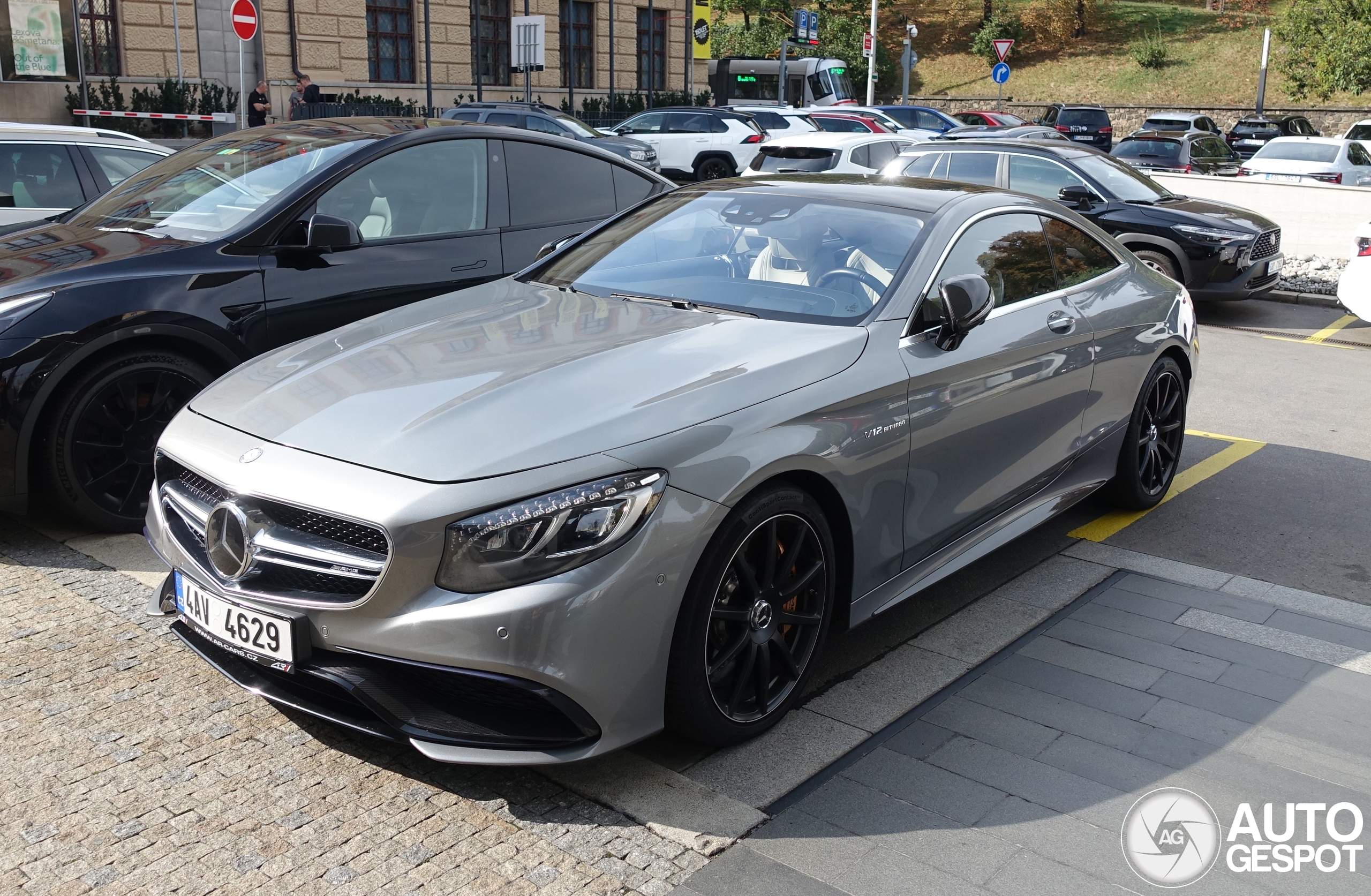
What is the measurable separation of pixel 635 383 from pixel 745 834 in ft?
3.96

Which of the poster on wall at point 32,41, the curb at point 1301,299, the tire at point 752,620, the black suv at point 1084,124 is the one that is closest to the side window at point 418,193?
the tire at point 752,620

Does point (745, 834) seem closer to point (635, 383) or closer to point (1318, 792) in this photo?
point (635, 383)

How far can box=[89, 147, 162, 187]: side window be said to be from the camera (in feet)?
25.0

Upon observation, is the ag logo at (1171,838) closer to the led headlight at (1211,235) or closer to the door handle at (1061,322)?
the door handle at (1061,322)

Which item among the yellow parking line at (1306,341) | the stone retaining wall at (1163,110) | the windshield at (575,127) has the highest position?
the stone retaining wall at (1163,110)

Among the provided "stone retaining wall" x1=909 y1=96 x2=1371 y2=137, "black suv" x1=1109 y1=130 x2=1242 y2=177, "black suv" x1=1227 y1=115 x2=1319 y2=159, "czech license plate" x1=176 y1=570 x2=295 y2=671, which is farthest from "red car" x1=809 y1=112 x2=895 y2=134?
"czech license plate" x1=176 y1=570 x2=295 y2=671

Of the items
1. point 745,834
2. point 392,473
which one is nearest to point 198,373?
point 392,473

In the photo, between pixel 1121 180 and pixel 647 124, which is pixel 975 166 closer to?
pixel 1121 180

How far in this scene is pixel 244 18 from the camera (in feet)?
50.6

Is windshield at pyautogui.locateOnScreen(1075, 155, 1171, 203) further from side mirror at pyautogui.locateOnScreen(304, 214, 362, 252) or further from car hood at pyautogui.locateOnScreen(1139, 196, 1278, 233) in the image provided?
side mirror at pyautogui.locateOnScreen(304, 214, 362, 252)

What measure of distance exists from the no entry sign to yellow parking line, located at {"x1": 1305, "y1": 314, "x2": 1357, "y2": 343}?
12.7 meters

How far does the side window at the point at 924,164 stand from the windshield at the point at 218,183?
748 centimetres

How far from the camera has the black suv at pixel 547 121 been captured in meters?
20.4

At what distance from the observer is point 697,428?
10.2 ft
